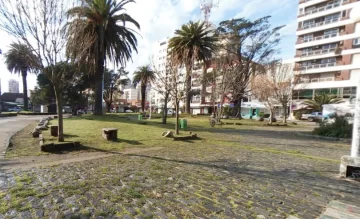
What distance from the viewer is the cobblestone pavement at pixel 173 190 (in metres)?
3.12

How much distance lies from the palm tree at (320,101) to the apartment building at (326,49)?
1917 mm

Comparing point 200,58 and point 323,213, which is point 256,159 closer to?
point 323,213

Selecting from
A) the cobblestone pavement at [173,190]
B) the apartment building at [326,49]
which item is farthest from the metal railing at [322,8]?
the cobblestone pavement at [173,190]

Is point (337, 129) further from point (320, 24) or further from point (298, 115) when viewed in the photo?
point (320, 24)

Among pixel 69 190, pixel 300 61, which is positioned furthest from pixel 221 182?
pixel 300 61

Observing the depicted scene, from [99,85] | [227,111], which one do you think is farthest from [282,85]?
[99,85]

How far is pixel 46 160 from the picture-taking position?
6152 mm

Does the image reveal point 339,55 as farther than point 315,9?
No

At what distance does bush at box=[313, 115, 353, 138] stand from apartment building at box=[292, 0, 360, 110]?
80.2 ft

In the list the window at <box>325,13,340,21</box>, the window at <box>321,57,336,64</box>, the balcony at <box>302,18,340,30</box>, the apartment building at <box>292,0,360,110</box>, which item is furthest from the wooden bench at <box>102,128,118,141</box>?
the window at <box>325,13,340,21</box>

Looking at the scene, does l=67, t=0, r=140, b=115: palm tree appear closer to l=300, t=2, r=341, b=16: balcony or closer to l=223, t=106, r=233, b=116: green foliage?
l=223, t=106, r=233, b=116: green foliage

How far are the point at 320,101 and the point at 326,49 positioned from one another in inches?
457

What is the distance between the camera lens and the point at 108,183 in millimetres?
4191

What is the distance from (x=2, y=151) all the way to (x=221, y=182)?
7.30m
